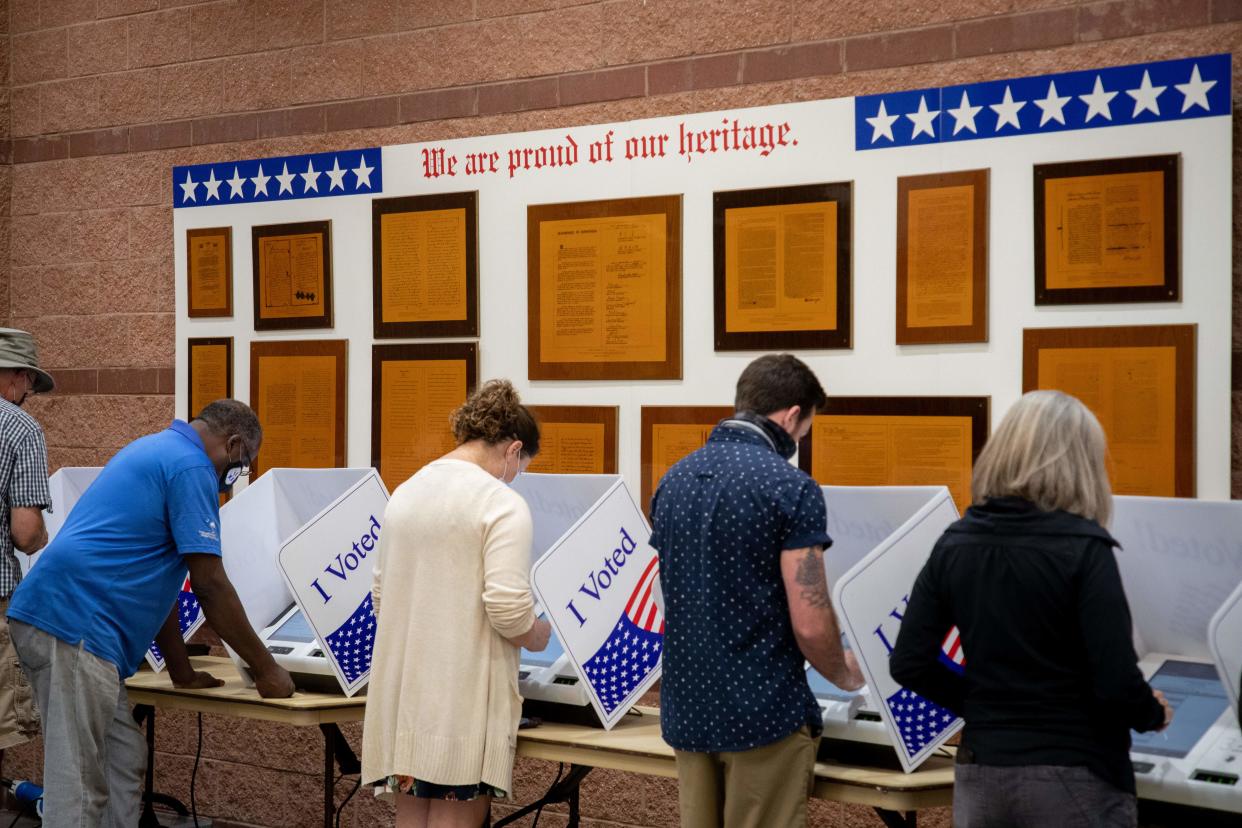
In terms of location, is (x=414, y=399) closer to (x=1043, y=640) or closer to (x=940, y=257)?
(x=940, y=257)

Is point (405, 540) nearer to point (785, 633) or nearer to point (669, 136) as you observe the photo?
point (785, 633)

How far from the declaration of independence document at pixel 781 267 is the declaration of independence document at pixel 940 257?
8.5 inches

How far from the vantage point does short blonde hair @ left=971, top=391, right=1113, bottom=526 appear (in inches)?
84.8

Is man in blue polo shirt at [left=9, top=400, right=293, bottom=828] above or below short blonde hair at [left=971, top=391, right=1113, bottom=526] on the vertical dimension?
below

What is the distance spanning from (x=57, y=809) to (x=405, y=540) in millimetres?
1275

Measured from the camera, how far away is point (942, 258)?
345 centimetres

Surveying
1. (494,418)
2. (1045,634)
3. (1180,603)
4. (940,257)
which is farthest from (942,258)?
(1045,634)

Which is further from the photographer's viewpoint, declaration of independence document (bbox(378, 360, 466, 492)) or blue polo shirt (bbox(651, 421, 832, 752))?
declaration of independence document (bbox(378, 360, 466, 492))

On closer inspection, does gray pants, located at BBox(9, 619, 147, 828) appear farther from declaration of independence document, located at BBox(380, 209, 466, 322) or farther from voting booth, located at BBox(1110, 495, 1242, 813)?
voting booth, located at BBox(1110, 495, 1242, 813)

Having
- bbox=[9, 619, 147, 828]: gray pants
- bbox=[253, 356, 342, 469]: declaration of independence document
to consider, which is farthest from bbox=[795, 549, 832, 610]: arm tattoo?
bbox=[253, 356, 342, 469]: declaration of independence document

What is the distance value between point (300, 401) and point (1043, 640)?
2.98 meters

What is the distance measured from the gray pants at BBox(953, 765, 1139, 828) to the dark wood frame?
4.03 ft

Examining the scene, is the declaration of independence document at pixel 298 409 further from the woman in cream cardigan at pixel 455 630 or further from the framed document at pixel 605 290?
the woman in cream cardigan at pixel 455 630

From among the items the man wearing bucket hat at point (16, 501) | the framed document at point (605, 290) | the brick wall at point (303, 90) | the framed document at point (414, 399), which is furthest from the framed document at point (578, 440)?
the man wearing bucket hat at point (16, 501)
